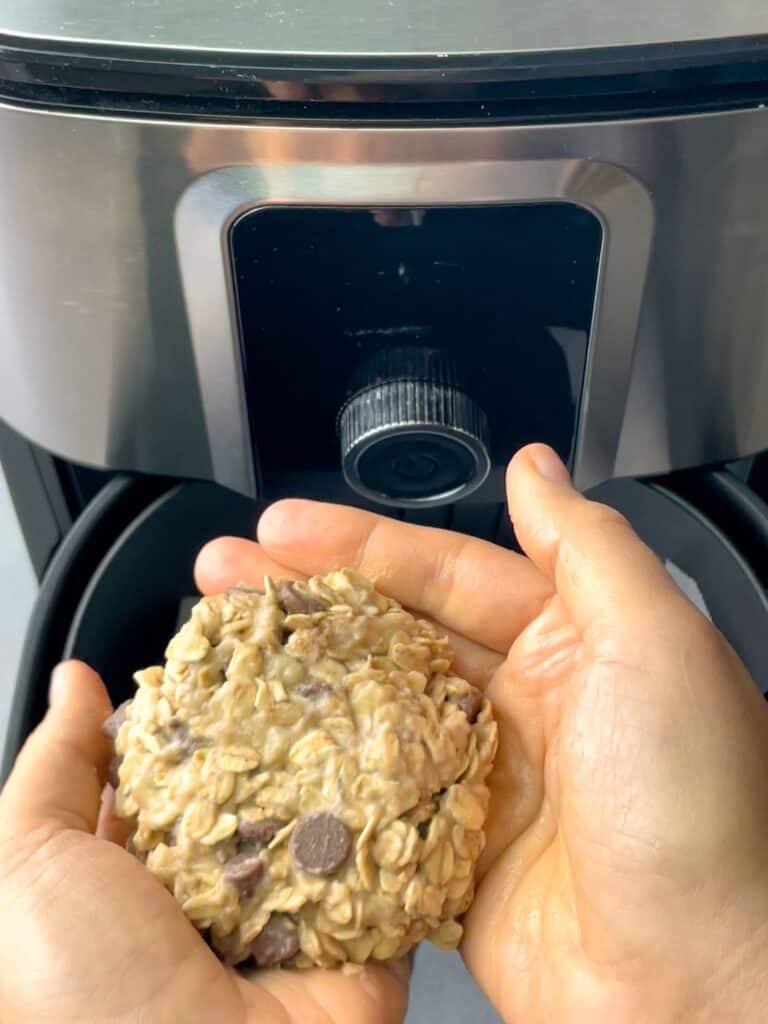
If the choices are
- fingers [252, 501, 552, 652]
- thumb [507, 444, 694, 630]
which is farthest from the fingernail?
fingers [252, 501, 552, 652]

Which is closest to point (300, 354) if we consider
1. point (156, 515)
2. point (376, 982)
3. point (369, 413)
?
point (369, 413)

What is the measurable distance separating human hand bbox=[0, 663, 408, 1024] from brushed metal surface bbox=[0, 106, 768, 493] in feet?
0.69

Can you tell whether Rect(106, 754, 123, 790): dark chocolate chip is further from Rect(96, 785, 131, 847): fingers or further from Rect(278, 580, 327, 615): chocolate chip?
Rect(278, 580, 327, 615): chocolate chip

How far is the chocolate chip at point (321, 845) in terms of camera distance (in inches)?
18.4

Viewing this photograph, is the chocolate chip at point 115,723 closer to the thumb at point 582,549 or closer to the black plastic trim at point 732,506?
the thumb at point 582,549

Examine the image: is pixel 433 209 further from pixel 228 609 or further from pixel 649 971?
pixel 649 971

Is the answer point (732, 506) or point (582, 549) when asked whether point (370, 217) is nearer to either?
point (582, 549)

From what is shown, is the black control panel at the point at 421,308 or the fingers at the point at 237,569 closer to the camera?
the black control panel at the point at 421,308

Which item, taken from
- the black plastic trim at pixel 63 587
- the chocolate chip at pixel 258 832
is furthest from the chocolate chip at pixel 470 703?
the black plastic trim at pixel 63 587

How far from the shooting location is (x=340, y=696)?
518mm

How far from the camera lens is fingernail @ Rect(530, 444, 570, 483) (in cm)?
54

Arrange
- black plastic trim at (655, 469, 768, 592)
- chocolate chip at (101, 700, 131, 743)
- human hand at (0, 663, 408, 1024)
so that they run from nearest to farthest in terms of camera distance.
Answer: human hand at (0, 663, 408, 1024), chocolate chip at (101, 700, 131, 743), black plastic trim at (655, 469, 768, 592)

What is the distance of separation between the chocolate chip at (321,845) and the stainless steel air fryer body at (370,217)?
9.1 inches

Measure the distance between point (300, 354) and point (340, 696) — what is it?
7.7 inches
